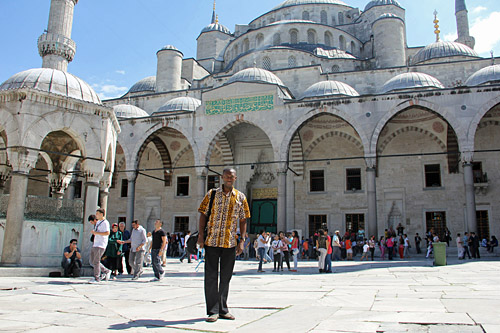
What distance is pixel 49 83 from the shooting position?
711 cm

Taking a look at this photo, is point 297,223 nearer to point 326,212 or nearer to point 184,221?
point 326,212

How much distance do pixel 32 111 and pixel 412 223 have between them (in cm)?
1367

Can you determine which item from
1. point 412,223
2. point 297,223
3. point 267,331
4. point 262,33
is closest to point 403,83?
point 412,223

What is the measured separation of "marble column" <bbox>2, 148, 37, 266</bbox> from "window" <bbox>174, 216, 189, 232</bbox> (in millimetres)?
12357

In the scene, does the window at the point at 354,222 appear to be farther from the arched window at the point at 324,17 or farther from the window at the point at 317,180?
the arched window at the point at 324,17

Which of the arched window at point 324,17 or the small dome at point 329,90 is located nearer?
the small dome at point 329,90

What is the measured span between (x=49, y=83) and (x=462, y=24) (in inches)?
884

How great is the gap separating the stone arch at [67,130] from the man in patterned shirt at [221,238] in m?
4.65

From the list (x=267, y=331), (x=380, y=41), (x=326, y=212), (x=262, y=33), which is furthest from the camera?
(x=262, y=33)

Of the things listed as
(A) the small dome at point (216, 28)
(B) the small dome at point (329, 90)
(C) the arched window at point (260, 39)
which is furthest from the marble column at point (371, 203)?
(A) the small dome at point (216, 28)

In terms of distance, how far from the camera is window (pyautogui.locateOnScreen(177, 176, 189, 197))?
19156 millimetres

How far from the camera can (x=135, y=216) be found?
19.5 m

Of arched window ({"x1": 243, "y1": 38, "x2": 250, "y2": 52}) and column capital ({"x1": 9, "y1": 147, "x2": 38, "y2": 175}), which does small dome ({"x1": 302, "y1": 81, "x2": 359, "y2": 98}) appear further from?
column capital ({"x1": 9, "y1": 147, "x2": 38, "y2": 175})

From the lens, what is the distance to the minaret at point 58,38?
11445mm
